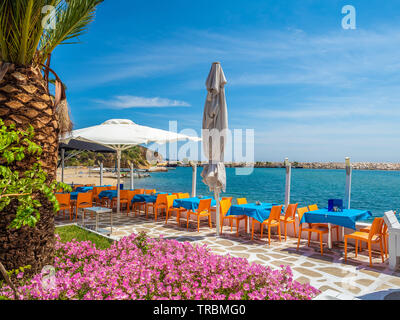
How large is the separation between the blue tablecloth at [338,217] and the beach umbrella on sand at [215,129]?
6.35ft

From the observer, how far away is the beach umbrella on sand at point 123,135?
7477 millimetres

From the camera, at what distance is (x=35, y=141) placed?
127 inches

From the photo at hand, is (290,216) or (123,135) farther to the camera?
(123,135)

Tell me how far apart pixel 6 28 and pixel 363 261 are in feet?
21.1

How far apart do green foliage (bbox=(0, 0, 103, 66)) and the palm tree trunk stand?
23 centimetres

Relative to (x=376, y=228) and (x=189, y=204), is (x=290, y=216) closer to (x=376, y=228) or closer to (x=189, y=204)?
(x=376, y=228)

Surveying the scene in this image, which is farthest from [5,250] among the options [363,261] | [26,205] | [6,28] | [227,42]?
[227,42]

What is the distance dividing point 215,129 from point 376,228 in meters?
3.69

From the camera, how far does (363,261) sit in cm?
498

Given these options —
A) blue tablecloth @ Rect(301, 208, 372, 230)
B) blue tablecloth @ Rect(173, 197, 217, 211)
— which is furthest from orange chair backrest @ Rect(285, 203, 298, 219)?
blue tablecloth @ Rect(173, 197, 217, 211)

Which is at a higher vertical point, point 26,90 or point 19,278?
point 26,90

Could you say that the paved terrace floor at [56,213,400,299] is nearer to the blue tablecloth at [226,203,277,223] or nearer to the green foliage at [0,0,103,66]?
the blue tablecloth at [226,203,277,223]

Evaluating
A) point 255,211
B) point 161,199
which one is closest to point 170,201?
point 161,199
